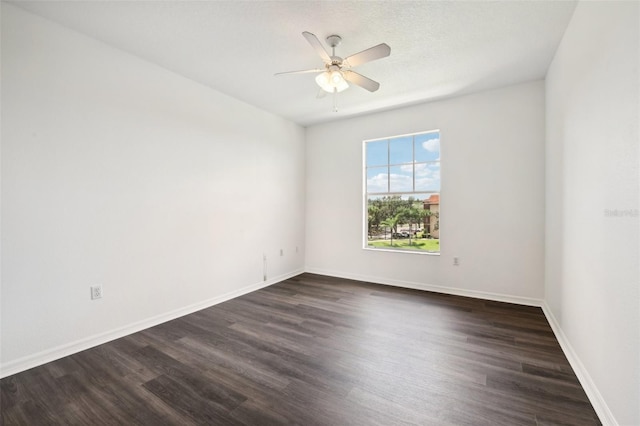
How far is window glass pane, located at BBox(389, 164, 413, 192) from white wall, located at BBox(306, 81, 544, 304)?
533 millimetres

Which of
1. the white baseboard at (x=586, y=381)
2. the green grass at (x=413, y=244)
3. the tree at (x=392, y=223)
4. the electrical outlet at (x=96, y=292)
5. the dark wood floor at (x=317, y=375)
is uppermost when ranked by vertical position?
the tree at (x=392, y=223)

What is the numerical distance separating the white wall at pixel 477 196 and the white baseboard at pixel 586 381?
101 centimetres

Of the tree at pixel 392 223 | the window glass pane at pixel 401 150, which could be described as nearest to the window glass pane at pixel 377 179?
the window glass pane at pixel 401 150

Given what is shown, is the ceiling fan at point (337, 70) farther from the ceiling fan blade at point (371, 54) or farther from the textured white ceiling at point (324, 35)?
the textured white ceiling at point (324, 35)

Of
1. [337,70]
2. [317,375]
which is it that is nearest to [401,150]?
[337,70]

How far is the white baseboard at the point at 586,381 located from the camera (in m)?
1.58

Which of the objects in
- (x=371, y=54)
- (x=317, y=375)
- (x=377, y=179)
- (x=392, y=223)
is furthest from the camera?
(x=377, y=179)

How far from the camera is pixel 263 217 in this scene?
4543 millimetres

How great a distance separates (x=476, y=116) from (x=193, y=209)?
159 inches

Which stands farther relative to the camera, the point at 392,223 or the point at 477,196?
the point at 392,223

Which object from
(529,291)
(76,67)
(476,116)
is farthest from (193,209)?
(529,291)

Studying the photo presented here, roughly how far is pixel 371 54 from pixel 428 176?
100 inches

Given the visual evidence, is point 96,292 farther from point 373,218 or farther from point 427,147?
point 427,147

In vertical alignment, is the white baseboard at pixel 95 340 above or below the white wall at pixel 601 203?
below
